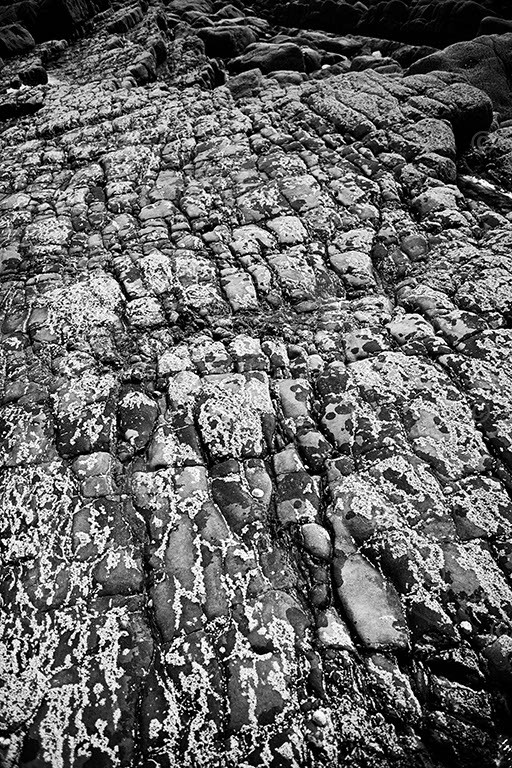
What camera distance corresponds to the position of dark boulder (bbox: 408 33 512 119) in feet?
16.5

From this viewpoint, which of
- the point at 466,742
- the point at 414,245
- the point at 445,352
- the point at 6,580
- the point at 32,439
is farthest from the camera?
the point at 414,245

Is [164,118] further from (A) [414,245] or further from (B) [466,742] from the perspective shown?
(B) [466,742]

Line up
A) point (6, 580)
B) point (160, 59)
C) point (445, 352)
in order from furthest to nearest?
1. point (160, 59)
2. point (445, 352)
3. point (6, 580)

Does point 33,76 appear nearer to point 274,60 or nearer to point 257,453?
point 274,60

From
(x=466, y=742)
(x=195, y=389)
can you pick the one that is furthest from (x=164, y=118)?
(x=466, y=742)

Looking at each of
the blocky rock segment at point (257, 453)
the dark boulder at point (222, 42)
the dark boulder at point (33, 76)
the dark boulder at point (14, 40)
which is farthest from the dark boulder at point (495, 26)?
the dark boulder at point (14, 40)

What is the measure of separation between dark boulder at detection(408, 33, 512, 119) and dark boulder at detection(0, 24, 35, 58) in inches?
168

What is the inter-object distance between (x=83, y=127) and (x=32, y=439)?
2.99m

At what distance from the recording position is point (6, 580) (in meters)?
1.80

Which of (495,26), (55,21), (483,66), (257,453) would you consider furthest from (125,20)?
(257,453)

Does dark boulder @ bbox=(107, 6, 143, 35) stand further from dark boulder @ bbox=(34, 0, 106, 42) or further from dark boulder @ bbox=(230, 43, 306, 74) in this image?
dark boulder @ bbox=(230, 43, 306, 74)

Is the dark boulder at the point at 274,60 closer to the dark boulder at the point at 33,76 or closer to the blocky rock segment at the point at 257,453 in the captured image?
the dark boulder at the point at 33,76

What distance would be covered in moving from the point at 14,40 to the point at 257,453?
5.93 m

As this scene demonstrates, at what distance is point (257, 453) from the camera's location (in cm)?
209
